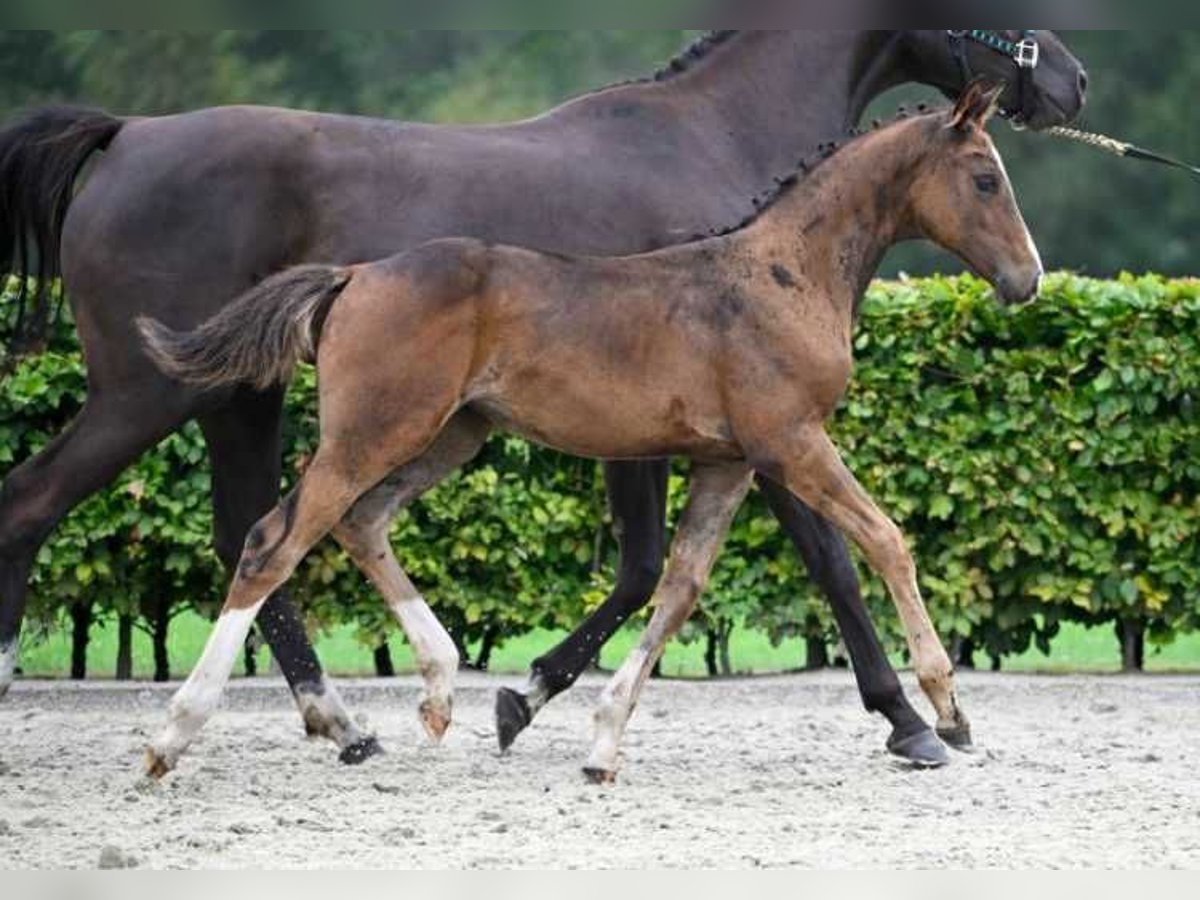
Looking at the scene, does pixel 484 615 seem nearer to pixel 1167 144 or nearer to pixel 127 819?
pixel 127 819

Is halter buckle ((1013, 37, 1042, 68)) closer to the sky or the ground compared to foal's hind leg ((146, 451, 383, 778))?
closer to the sky

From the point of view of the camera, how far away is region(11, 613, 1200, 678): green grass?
874cm

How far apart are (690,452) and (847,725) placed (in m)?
1.93

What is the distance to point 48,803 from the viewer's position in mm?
4926

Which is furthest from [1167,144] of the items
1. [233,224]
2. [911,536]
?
[233,224]

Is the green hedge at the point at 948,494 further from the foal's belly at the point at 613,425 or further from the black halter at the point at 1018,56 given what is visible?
the foal's belly at the point at 613,425

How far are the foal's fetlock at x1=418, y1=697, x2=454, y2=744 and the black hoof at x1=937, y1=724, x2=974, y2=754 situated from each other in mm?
1316

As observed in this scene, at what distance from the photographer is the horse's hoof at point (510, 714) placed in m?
5.85

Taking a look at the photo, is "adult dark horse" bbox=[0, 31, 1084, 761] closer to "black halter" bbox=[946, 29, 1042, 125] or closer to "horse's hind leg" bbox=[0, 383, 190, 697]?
"horse's hind leg" bbox=[0, 383, 190, 697]

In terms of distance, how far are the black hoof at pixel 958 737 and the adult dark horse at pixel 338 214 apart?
0.21m

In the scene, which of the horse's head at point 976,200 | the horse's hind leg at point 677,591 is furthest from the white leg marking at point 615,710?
the horse's head at point 976,200

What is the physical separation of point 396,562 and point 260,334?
85cm

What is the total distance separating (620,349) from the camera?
504cm

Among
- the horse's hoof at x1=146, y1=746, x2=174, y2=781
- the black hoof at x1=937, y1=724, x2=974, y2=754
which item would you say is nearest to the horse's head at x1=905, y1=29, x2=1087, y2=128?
the black hoof at x1=937, y1=724, x2=974, y2=754
